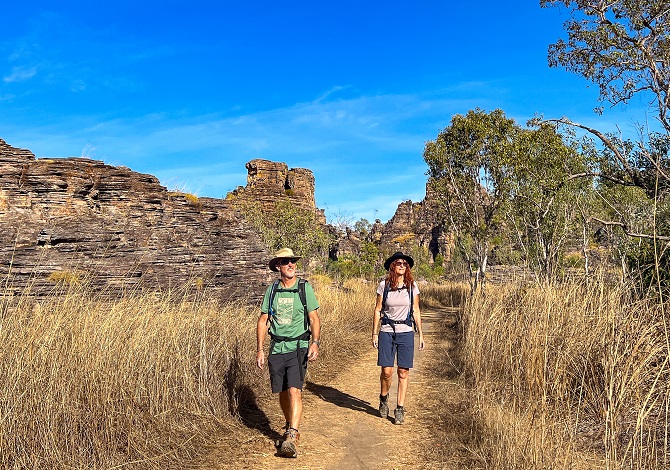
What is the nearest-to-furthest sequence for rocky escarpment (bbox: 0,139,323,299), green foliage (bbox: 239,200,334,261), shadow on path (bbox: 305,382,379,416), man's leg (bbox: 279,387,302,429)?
man's leg (bbox: 279,387,302,429) → shadow on path (bbox: 305,382,379,416) → rocky escarpment (bbox: 0,139,323,299) → green foliage (bbox: 239,200,334,261)

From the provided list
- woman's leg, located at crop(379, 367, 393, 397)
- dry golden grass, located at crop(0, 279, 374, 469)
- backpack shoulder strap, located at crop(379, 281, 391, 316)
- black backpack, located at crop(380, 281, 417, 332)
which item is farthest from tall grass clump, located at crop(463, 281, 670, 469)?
dry golden grass, located at crop(0, 279, 374, 469)

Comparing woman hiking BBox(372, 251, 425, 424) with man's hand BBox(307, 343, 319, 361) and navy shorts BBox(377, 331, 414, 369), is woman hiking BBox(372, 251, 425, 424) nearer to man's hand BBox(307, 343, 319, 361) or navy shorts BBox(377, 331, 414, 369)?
navy shorts BBox(377, 331, 414, 369)

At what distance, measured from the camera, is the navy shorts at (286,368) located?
5.06 metres

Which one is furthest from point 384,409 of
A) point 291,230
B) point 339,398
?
point 291,230

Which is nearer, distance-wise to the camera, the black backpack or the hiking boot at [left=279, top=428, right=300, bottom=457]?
the hiking boot at [left=279, top=428, right=300, bottom=457]

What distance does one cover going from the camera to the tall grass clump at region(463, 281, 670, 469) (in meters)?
3.90

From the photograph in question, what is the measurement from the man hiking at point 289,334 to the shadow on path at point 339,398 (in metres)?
1.72

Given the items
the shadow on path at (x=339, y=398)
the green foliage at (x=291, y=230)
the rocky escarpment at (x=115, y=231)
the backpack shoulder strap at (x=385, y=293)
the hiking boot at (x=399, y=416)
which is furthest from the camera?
the green foliage at (x=291, y=230)

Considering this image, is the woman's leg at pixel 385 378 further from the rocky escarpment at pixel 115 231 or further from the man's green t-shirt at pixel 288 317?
the rocky escarpment at pixel 115 231

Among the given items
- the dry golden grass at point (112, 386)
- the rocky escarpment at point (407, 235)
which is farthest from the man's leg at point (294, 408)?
the rocky escarpment at point (407, 235)

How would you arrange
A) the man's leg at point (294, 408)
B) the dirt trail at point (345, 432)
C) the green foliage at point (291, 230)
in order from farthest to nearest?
the green foliage at point (291, 230) → the man's leg at point (294, 408) → the dirt trail at point (345, 432)

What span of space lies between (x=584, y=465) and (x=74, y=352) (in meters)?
4.27

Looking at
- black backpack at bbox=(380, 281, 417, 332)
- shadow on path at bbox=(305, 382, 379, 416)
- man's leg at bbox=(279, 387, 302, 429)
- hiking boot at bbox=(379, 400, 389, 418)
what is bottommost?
shadow on path at bbox=(305, 382, 379, 416)

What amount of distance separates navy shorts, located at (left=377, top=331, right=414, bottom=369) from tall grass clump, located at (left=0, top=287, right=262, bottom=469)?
6.23ft
